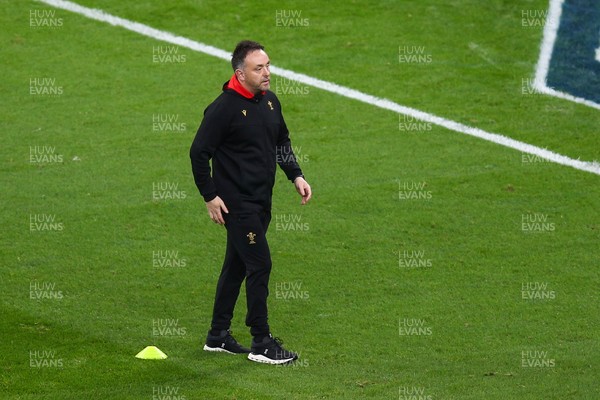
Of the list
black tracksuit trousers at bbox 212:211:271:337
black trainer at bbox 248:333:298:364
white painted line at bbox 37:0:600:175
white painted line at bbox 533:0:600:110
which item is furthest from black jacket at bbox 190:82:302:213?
white painted line at bbox 533:0:600:110

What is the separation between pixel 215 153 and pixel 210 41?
326 inches

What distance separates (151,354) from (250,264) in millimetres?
1035

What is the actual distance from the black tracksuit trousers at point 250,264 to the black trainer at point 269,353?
82 mm

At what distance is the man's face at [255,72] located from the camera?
8930 mm

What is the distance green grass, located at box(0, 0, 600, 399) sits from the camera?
30.2 feet

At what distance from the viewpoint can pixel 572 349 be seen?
9.55 metres

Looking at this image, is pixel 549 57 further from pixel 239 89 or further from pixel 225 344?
pixel 225 344

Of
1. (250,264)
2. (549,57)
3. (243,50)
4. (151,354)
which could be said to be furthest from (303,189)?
(549,57)

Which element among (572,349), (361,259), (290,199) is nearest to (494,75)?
(290,199)

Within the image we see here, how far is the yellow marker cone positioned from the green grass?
10 cm

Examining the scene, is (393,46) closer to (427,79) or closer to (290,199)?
(427,79)

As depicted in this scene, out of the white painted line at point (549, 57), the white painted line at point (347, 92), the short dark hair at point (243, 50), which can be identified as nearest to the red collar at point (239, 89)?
the short dark hair at point (243, 50)

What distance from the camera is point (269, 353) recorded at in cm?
927

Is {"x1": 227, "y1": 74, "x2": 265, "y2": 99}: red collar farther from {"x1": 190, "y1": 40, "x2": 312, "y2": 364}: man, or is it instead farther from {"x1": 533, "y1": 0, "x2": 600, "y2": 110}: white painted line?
{"x1": 533, "y1": 0, "x2": 600, "y2": 110}: white painted line
